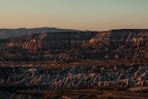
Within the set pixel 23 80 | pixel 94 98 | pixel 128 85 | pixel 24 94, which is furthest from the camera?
pixel 23 80

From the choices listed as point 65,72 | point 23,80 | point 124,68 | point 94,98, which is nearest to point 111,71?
point 124,68

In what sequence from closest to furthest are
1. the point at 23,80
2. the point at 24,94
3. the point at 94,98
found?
the point at 94,98 < the point at 24,94 < the point at 23,80

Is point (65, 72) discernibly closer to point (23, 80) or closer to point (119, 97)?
point (23, 80)

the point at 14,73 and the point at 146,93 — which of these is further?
the point at 14,73

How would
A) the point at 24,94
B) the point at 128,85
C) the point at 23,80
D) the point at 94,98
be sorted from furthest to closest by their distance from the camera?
the point at 23,80 < the point at 128,85 < the point at 24,94 < the point at 94,98

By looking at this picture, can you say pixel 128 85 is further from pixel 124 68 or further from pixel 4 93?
pixel 4 93

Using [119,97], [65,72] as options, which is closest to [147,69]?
[65,72]
